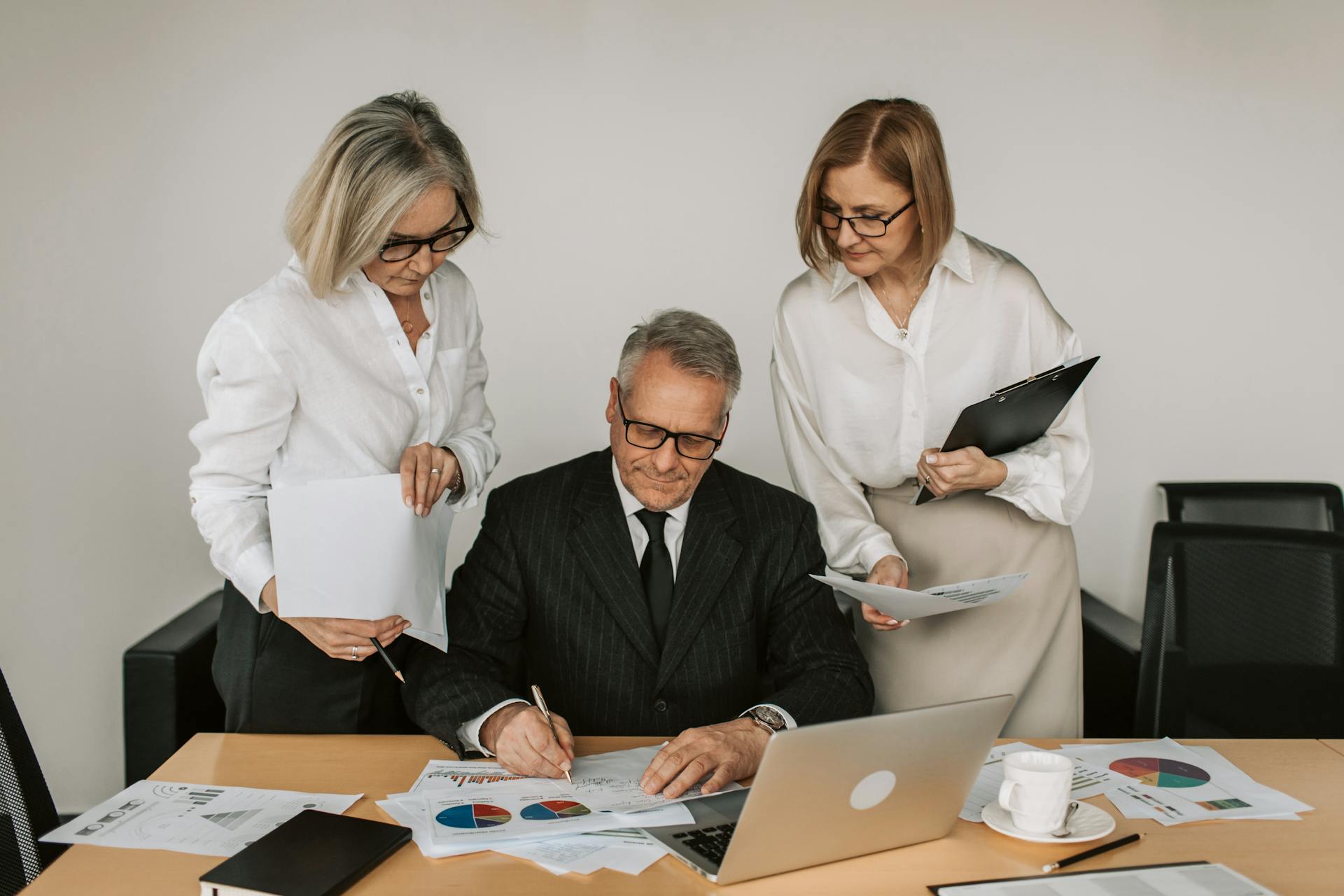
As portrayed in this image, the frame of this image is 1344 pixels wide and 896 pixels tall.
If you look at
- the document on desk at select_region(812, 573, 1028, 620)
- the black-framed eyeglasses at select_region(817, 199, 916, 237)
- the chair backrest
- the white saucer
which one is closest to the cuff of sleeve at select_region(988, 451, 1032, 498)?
the document on desk at select_region(812, 573, 1028, 620)

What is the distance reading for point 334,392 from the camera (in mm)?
2029

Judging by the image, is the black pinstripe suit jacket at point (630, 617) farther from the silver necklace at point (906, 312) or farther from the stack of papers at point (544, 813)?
the silver necklace at point (906, 312)

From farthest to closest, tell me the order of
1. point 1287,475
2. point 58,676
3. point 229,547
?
point 1287,475
point 58,676
point 229,547

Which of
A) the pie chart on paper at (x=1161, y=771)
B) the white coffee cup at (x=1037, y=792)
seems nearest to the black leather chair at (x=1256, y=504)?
the pie chart on paper at (x=1161, y=771)

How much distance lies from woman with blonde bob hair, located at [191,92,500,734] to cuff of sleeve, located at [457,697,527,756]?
21 cm

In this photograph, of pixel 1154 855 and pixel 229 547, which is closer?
pixel 1154 855

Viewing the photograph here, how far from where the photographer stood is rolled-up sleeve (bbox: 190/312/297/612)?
6.37 ft

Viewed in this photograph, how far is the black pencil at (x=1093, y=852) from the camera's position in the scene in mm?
1496

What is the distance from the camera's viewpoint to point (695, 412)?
82.0 inches

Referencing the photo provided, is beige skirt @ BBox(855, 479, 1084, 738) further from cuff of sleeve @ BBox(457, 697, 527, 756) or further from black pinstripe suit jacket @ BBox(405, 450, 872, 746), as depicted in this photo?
cuff of sleeve @ BBox(457, 697, 527, 756)

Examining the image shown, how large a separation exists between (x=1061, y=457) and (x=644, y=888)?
135cm

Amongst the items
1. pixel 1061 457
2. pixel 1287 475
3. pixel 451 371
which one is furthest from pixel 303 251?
pixel 1287 475

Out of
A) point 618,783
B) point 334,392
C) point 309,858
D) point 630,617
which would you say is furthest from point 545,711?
point 334,392

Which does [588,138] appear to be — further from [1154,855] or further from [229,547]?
[1154,855]
